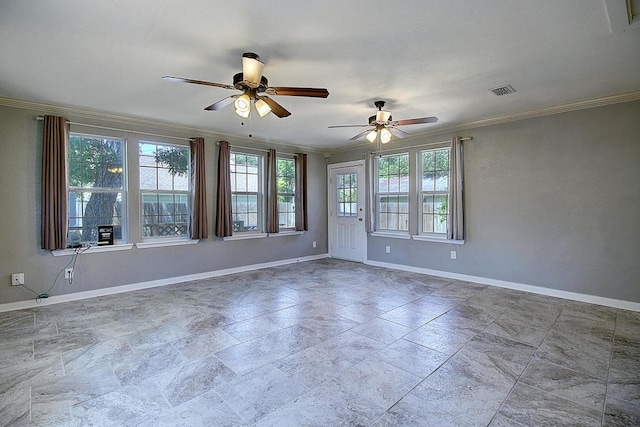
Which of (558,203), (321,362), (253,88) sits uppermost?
(253,88)

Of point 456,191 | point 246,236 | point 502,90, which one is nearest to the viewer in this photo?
point 502,90

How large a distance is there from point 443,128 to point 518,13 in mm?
3261

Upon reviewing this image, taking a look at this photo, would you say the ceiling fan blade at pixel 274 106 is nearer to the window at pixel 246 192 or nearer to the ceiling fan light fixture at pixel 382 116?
the ceiling fan light fixture at pixel 382 116

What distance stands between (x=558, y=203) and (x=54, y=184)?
21.7ft

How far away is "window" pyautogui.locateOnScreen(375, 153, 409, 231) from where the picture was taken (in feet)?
20.2

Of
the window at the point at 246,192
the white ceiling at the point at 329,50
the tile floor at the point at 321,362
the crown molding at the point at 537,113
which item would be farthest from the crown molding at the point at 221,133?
the tile floor at the point at 321,362

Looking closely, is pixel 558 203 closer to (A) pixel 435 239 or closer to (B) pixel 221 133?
(A) pixel 435 239

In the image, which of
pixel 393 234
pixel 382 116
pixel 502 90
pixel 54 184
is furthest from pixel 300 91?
pixel 393 234

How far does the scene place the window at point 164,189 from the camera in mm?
4996

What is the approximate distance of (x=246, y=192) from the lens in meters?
6.20

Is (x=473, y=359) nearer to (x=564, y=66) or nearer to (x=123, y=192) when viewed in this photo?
(x=564, y=66)

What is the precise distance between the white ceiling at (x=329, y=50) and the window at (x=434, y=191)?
1.48 metres

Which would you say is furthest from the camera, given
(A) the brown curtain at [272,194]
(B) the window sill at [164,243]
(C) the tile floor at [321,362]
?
(A) the brown curtain at [272,194]

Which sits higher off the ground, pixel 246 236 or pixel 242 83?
pixel 242 83
